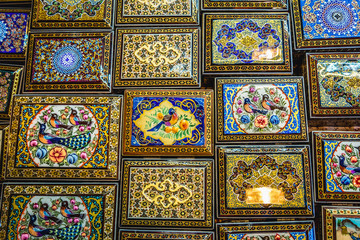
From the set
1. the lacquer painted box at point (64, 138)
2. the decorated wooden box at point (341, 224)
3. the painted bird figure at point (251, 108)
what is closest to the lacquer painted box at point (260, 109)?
the painted bird figure at point (251, 108)

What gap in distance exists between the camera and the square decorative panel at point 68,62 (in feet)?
6.07

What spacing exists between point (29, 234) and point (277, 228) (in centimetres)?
133

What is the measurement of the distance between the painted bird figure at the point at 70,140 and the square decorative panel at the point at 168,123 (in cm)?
22

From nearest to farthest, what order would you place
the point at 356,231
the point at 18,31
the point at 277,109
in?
the point at 356,231, the point at 277,109, the point at 18,31

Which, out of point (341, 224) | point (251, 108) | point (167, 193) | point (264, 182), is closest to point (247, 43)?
point (251, 108)

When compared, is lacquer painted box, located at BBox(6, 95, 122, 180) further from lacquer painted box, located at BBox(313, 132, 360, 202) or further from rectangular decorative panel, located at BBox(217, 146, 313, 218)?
lacquer painted box, located at BBox(313, 132, 360, 202)

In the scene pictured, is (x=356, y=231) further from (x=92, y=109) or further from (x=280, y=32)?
(x=92, y=109)

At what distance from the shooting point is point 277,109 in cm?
181

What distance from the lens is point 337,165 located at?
1.75 meters

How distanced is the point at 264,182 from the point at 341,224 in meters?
0.46

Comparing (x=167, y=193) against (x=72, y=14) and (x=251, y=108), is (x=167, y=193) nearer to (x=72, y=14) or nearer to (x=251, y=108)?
(x=251, y=108)

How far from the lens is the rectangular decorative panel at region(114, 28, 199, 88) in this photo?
185cm

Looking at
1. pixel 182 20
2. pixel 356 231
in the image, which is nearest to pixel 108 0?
pixel 182 20

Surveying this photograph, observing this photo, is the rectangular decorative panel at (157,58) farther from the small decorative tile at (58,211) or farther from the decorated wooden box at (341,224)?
the decorated wooden box at (341,224)
